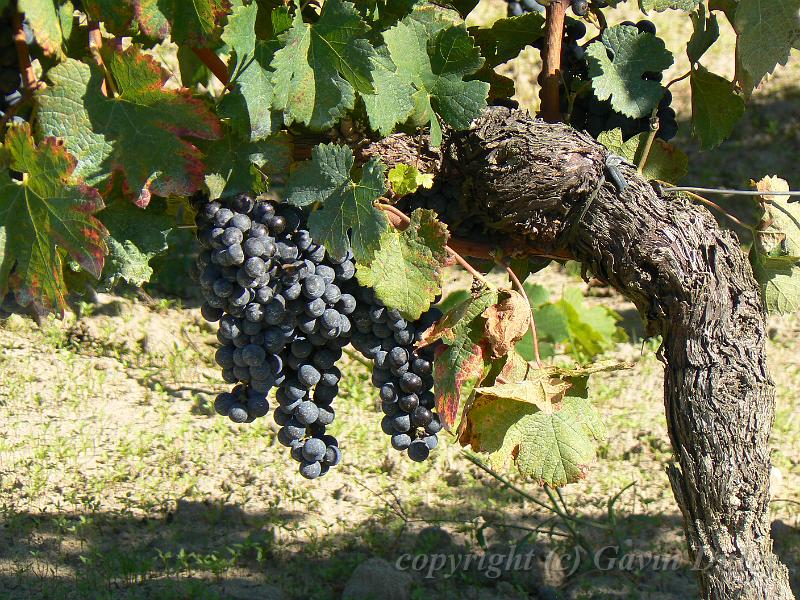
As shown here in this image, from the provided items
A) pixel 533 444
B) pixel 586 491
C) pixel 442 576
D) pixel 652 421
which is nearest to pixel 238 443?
pixel 442 576

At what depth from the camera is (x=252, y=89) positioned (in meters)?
1.47

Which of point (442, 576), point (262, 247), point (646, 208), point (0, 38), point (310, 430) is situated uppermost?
point (0, 38)

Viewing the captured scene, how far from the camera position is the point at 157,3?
1.40 m

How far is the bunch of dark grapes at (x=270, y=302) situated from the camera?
1.53 metres

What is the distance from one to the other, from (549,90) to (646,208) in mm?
352

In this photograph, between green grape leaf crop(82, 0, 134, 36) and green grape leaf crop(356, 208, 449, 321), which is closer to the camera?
green grape leaf crop(82, 0, 134, 36)

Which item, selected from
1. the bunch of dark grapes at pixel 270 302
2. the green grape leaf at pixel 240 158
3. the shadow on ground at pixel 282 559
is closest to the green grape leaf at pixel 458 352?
the bunch of dark grapes at pixel 270 302

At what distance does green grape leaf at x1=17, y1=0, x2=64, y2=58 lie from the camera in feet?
4.34

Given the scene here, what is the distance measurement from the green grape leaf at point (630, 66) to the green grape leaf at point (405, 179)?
0.42m

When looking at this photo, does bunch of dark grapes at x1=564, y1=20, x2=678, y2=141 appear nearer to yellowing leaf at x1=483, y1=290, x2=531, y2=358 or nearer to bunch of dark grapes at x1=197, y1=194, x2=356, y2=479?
yellowing leaf at x1=483, y1=290, x2=531, y2=358

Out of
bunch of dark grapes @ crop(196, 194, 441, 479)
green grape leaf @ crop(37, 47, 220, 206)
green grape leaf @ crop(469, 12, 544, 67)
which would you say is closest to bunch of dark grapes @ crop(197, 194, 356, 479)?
bunch of dark grapes @ crop(196, 194, 441, 479)

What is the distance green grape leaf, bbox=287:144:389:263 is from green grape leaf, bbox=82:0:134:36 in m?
0.36

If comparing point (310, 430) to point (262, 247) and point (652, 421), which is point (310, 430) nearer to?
point (262, 247)

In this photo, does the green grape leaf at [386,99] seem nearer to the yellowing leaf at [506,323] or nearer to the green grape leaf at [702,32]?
the yellowing leaf at [506,323]
